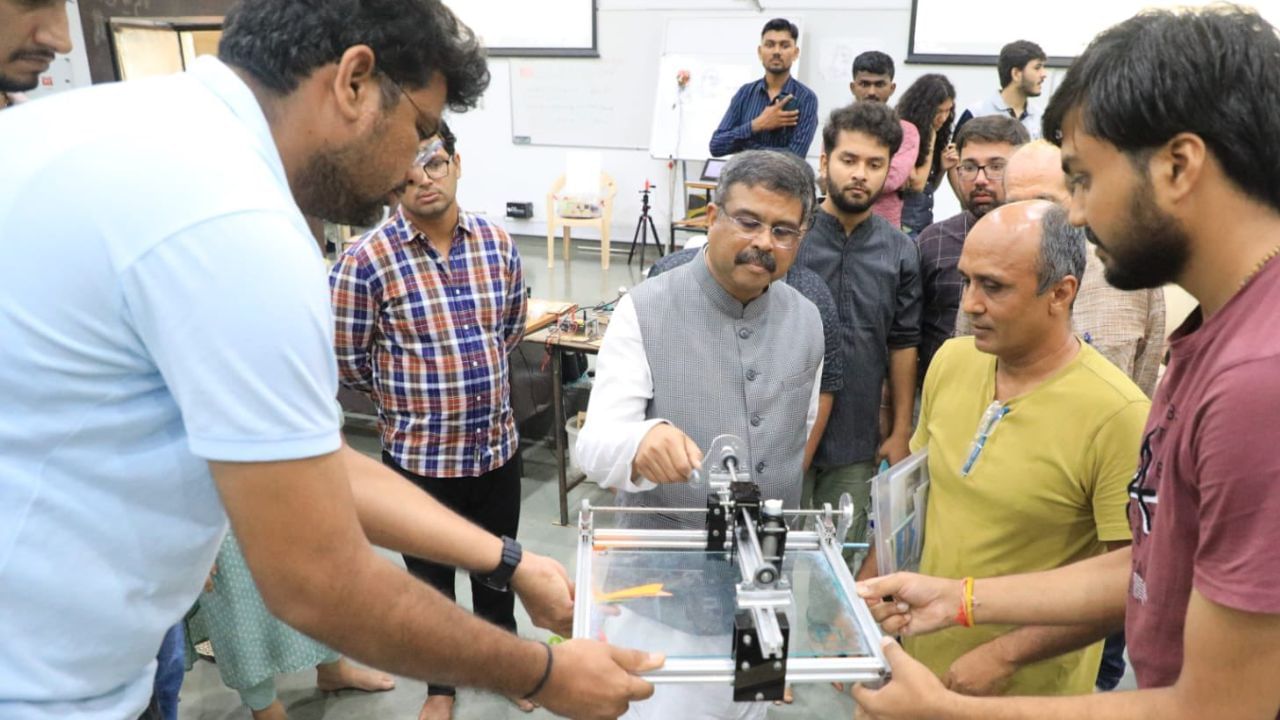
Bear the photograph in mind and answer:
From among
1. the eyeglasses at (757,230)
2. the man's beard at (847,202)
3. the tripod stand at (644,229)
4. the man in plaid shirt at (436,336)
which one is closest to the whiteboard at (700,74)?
the tripod stand at (644,229)

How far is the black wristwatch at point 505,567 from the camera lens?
4.93ft

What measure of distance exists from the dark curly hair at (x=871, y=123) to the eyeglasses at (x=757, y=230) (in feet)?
3.13

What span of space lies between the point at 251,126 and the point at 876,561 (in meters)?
1.44

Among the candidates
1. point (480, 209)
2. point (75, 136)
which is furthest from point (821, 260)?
point (480, 209)

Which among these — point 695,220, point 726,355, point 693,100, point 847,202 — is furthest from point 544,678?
point 693,100

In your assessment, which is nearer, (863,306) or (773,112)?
(863,306)

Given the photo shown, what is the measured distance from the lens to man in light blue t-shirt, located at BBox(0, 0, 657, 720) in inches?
31.6

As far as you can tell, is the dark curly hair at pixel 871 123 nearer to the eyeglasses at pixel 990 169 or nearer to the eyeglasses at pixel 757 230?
the eyeglasses at pixel 990 169

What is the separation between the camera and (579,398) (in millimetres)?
4188

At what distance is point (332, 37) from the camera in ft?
3.23

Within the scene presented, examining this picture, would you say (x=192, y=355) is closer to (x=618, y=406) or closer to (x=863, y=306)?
(x=618, y=406)

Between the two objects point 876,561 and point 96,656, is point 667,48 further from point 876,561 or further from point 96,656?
point 96,656

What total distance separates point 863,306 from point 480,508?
1.40 m

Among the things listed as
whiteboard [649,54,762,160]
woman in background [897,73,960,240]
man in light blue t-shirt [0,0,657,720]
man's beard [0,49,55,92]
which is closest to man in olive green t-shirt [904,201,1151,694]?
man in light blue t-shirt [0,0,657,720]
